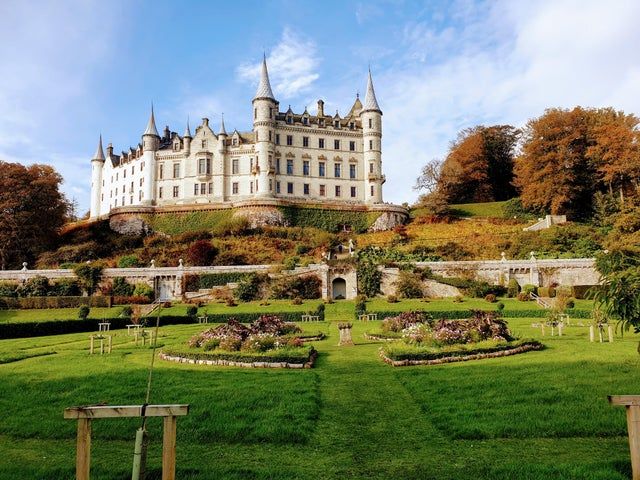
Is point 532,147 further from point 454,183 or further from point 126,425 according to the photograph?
point 126,425

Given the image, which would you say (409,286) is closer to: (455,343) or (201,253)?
(201,253)

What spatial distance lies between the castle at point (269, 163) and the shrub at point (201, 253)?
44.6 feet

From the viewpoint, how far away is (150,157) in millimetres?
75125

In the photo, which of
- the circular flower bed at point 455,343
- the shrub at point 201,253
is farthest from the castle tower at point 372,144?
the circular flower bed at point 455,343

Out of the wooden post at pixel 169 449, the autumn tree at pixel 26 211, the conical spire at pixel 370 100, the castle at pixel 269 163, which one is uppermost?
the conical spire at pixel 370 100

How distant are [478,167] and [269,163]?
31563mm

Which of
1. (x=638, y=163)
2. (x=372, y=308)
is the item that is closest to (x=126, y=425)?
(x=372, y=308)

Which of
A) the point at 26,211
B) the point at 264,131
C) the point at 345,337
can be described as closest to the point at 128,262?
the point at 26,211

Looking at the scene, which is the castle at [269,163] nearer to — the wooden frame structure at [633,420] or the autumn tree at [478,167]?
the autumn tree at [478,167]

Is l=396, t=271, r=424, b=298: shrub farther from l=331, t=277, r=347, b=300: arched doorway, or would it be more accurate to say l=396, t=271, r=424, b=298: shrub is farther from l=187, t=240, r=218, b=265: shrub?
l=187, t=240, r=218, b=265: shrub

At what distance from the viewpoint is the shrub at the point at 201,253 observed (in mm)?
55469

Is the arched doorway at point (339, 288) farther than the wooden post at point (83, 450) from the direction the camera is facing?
Yes

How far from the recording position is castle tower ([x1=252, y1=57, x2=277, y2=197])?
235 ft

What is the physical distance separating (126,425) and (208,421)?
4.95 ft
